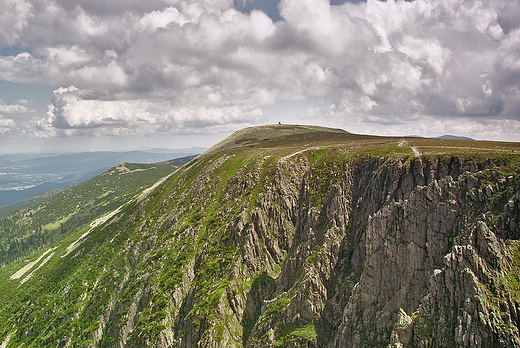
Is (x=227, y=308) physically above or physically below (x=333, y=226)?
below

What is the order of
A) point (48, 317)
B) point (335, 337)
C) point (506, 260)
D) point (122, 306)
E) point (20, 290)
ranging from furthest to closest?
point (20, 290) < point (48, 317) < point (122, 306) < point (335, 337) < point (506, 260)

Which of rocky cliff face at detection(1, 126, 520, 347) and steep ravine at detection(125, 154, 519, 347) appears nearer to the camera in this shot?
rocky cliff face at detection(1, 126, 520, 347)

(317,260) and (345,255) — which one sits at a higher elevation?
(345,255)

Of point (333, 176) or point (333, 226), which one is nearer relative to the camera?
point (333, 226)

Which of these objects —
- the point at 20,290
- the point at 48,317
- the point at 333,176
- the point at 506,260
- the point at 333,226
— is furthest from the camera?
the point at 20,290

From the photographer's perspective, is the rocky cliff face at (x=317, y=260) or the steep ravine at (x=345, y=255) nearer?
the rocky cliff face at (x=317, y=260)

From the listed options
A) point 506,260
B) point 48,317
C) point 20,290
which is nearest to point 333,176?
point 506,260

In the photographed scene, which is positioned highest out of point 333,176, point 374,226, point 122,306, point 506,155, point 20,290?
point 506,155

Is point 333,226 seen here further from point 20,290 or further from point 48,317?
point 20,290
